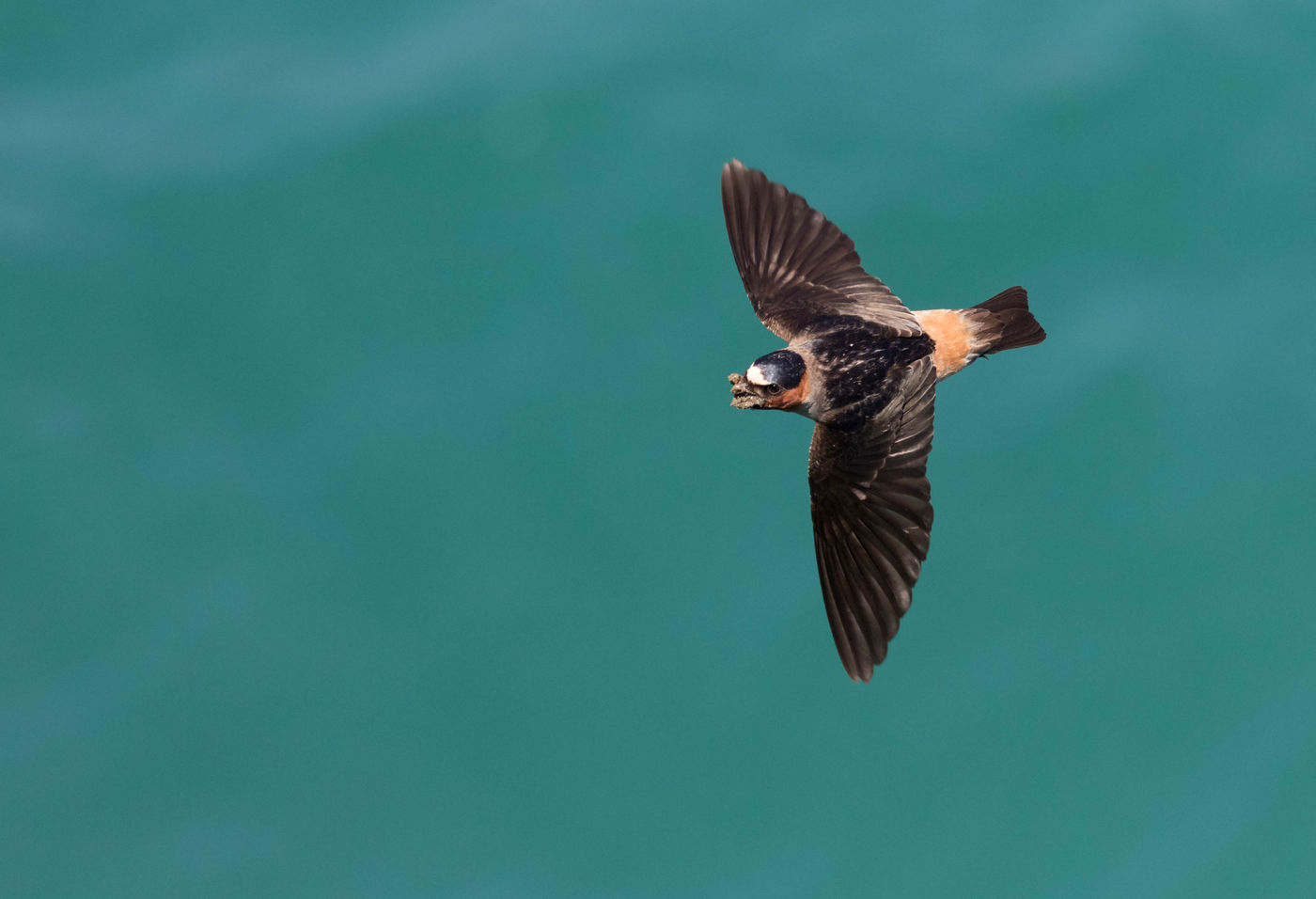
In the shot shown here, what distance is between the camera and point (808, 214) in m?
6.39

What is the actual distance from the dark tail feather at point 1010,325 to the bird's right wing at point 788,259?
1.07 feet

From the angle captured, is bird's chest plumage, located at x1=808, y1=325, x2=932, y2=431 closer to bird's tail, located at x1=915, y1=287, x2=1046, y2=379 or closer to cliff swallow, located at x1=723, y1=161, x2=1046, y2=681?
cliff swallow, located at x1=723, y1=161, x2=1046, y2=681

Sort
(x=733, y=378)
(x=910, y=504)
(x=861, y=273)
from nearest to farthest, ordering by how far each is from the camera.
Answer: (x=733, y=378) → (x=910, y=504) → (x=861, y=273)

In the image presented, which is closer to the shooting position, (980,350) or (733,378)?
(733,378)

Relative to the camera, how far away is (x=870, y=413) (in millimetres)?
5852

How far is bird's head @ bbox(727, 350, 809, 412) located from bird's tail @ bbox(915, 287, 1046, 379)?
0.73 meters

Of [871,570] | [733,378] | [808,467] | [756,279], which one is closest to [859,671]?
[871,570]

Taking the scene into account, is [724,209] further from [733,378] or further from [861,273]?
[733,378]

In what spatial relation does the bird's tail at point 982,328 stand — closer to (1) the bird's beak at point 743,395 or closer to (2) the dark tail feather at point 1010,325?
(2) the dark tail feather at point 1010,325

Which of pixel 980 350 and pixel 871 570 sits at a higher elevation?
pixel 980 350

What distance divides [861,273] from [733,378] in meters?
1.05

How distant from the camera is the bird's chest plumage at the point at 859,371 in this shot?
5.80 metres

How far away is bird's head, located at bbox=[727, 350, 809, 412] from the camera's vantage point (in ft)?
17.9

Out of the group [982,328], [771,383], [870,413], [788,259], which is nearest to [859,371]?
[870,413]
